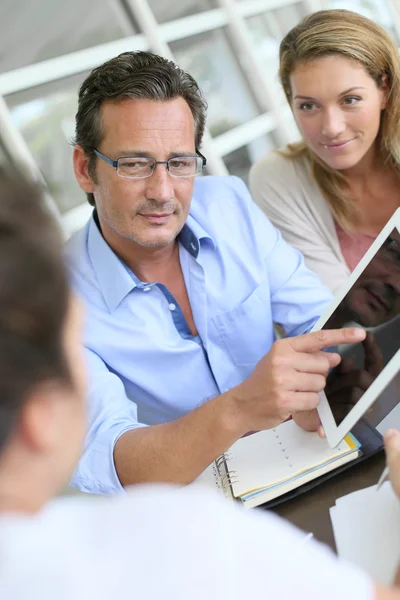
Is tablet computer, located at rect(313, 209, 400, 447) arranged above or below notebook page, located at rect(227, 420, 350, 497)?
above

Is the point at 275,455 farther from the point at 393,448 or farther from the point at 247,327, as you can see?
the point at 247,327

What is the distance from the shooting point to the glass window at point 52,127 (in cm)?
274

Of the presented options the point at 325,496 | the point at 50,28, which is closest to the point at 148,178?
the point at 325,496

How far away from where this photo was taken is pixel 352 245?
6.64 feet

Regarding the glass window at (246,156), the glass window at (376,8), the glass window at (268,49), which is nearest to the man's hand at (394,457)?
the glass window at (246,156)

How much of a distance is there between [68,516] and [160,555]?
3.5 inches

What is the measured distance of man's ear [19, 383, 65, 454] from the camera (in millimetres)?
500

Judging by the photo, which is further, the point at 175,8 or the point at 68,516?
the point at 175,8

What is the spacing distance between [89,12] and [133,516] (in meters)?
3.09

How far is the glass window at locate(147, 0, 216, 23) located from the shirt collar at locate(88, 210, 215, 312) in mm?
2252

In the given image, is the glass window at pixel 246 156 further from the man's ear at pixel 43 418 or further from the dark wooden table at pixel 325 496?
the man's ear at pixel 43 418

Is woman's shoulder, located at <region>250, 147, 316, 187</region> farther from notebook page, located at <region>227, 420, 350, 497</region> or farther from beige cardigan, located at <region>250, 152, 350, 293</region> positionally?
notebook page, located at <region>227, 420, 350, 497</region>

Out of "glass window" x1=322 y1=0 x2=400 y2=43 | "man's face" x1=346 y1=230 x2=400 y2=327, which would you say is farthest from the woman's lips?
"glass window" x1=322 y1=0 x2=400 y2=43

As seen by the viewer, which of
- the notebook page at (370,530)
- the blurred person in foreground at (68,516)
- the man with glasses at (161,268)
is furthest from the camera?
the man with glasses at (161,268)
